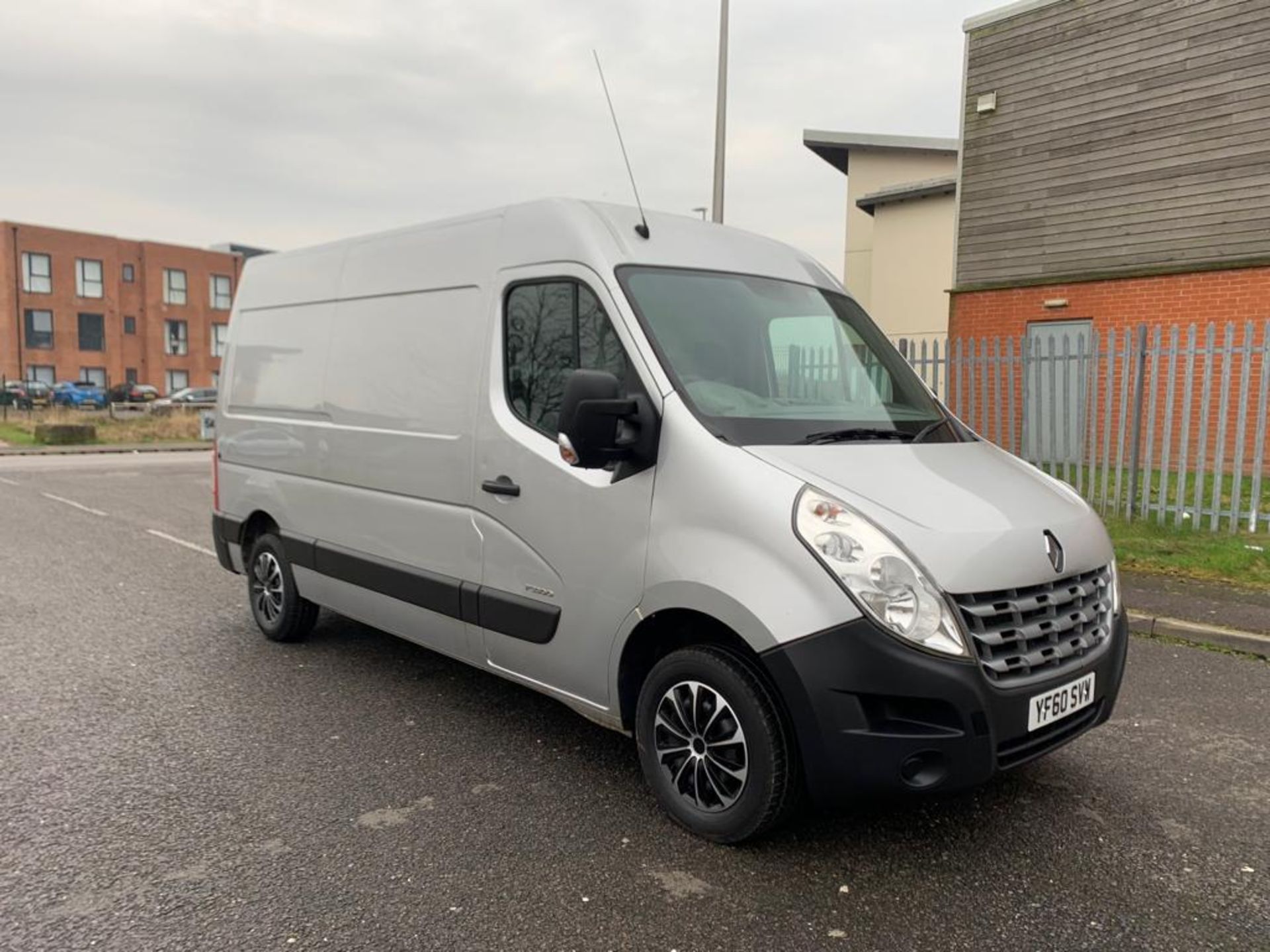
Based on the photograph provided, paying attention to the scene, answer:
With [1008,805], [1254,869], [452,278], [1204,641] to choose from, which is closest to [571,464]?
[452,278]

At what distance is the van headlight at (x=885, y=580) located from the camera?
8.72ft

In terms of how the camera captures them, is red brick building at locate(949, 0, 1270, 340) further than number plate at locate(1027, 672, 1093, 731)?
Yes

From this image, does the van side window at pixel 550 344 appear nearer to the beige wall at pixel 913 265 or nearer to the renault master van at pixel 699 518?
the renault master van at pixel 699 518

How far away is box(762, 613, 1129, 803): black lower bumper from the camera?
8.64 feet

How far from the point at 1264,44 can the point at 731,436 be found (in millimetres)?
11945

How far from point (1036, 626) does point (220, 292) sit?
215 ft

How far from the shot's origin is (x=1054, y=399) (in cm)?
898

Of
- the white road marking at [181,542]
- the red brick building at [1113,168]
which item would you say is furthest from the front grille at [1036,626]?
the red brick building at [1113,168]

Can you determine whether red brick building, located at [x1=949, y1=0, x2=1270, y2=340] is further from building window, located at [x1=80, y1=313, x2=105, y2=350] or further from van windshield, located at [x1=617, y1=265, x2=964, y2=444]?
building window, located at [x1=80, y1=313, x2=105, y2=350]

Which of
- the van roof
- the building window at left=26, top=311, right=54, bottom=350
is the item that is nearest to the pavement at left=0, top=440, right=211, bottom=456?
the van roof

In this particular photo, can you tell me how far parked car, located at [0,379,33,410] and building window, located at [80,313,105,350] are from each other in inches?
386

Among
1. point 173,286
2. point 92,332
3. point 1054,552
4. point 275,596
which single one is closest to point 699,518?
point 1054,552

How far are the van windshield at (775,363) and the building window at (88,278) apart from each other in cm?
6029

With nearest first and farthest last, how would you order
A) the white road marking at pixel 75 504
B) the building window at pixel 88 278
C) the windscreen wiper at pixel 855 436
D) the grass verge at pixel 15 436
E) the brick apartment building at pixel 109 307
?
the windscreen wiper at pixel 855 436 → the white road marking at pixel 75 504 → the grass verge at pixel 15 436 → the brick apartment building at pixel 109 307 → the building window at pixel 88 278
